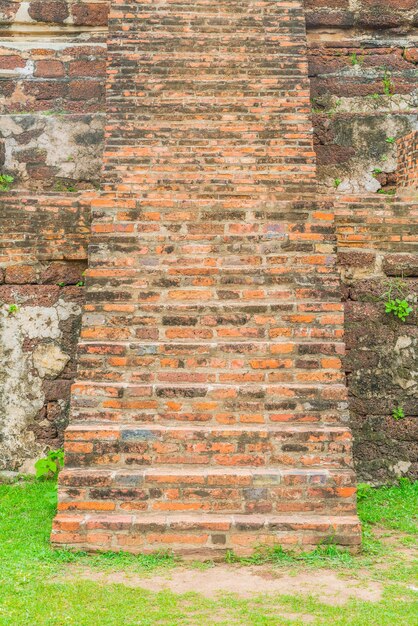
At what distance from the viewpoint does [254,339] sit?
392cm

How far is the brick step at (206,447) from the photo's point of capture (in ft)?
11.6

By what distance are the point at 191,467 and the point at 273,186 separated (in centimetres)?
208

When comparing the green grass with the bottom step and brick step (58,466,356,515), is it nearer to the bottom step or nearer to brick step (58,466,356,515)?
the bottom step

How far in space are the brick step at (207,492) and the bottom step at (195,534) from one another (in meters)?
0.08

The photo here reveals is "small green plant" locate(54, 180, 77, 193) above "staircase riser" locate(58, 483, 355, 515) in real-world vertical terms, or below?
above

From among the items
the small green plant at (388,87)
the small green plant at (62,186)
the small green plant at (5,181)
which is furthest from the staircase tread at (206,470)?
the small green plant at (388,87)

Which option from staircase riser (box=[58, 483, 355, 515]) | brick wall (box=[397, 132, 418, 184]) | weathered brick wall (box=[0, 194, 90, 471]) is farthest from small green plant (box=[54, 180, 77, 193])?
staircase riser (box=[58, 483, 355, 515])

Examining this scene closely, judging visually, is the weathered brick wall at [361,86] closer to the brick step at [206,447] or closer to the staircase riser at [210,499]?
the brick step at [206,447]

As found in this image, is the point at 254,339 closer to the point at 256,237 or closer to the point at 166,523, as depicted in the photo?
the point at 256,237

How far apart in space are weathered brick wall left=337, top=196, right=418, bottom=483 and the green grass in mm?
973

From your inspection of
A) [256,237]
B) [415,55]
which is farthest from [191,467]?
[415,55]

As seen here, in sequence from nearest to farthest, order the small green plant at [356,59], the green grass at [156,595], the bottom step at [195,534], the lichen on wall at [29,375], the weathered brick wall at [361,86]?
the green grass at [156,595]
the bottom step at [195,534]
the lichen on wall at [29,375]
the weathered brick wall at [361,86]
the small green plant at [356,59]

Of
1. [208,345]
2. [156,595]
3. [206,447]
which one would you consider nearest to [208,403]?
[206,447]

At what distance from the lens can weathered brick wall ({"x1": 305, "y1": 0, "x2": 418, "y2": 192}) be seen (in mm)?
6438
